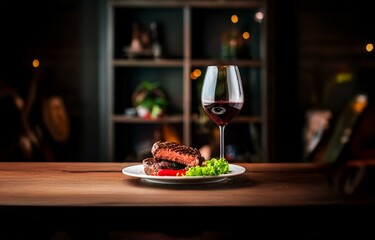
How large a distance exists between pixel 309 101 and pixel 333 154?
0.54m

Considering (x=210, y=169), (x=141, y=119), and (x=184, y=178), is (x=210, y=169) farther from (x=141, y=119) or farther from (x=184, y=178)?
(x=141, y=119)

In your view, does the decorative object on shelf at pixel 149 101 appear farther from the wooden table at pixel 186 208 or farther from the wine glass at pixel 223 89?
the wooden table at pixel 186 208

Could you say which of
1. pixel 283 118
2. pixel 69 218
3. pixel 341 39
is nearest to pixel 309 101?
pixel 283 118

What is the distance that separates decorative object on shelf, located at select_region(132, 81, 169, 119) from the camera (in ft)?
14.4

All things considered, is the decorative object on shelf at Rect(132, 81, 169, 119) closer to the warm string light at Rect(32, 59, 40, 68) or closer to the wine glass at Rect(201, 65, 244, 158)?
the warm string light at Rect(32, 59, 40, 68)

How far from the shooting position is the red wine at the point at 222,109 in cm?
152

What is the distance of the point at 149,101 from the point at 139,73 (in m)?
0.33

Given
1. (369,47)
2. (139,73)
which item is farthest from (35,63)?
(369,47)

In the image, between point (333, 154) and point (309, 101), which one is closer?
point (333, 154)

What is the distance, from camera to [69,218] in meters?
1.18

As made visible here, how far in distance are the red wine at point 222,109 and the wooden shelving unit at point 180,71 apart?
9.26ft

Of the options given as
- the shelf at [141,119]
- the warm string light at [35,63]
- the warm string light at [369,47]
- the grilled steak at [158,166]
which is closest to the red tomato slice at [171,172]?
the grilled steak at [158,166]

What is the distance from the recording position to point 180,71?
463cm

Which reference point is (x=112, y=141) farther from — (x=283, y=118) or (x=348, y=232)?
(x=348, y=232)
